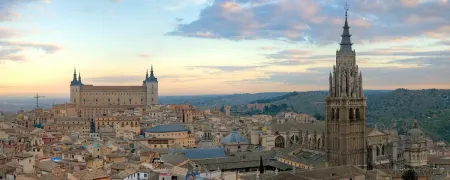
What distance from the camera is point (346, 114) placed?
205 ft

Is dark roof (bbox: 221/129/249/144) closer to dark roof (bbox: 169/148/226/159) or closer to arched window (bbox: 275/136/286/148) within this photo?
arched window (bbox: 275/136/286/148)

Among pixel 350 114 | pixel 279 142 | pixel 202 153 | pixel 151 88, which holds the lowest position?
pixel 279 142

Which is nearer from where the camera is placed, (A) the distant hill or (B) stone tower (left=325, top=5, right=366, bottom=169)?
(B) stone tower (left=325, top=5, right=366, bottom=169)

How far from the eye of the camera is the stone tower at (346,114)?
205 feet

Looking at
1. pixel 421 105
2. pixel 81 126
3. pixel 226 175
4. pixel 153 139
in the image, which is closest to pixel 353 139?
pixel 226 175

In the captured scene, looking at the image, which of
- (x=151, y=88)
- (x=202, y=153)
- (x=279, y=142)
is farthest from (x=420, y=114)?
(x=202, y=153)

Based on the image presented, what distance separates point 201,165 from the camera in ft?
197

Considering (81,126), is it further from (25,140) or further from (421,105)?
(421,105)

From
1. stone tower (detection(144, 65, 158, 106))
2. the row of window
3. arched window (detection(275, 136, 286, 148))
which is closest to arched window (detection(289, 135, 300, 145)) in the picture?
arched window (detection(275, 136, 286, 148))

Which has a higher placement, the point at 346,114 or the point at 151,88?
the point at 151,88

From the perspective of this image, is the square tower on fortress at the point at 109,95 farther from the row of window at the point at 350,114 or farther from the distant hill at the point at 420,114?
the row of window at the point at 350,114

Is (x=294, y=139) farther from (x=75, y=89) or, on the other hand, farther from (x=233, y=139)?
(x=75, y=89)

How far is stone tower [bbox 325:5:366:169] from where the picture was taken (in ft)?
205

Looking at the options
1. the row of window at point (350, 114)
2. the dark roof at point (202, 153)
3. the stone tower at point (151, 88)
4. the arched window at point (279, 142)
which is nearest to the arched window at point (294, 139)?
the arched window at point (279, 142)
